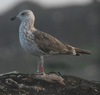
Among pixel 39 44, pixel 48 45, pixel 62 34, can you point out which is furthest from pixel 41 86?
pixel 62 34

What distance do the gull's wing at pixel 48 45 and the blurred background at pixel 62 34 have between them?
980 centimetres

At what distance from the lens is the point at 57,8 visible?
63812 mm

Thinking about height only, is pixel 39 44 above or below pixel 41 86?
above

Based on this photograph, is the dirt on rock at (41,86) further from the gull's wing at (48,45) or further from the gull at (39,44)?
the gull's wing at (48,45)

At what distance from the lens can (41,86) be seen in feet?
41.0

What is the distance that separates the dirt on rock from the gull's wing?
101cm

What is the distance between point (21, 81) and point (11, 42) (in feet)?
110

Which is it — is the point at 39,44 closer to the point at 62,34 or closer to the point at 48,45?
the point at 48,45

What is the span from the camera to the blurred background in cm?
2862

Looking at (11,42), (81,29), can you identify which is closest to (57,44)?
(11,42)

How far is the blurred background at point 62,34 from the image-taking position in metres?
28.6

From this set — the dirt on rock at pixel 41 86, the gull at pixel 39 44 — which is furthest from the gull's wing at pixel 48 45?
the dirt on rock at pixel 41 86

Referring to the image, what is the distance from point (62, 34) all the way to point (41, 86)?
133ft

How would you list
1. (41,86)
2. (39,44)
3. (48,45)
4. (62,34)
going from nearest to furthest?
1. (41,86)
2. (39,44)
3. (48,45)
4. (62,34)
